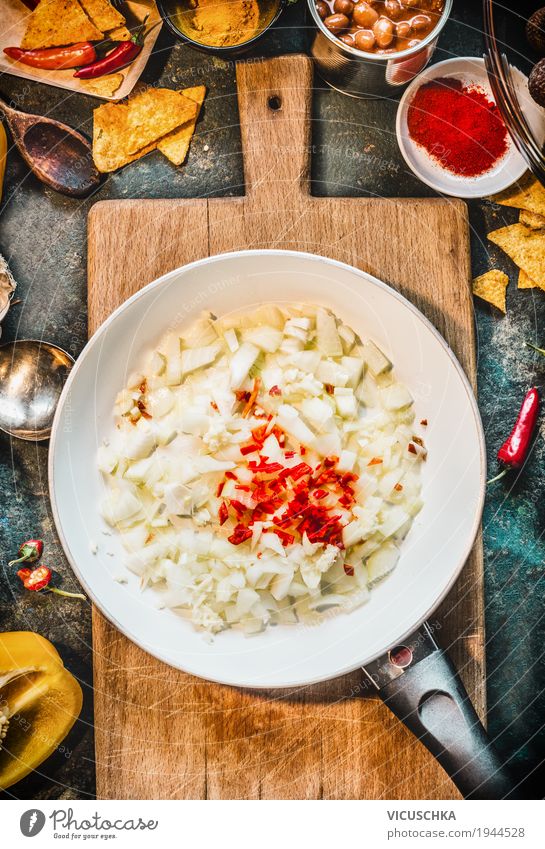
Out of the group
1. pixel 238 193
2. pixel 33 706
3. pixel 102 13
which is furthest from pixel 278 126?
pixel 33 706

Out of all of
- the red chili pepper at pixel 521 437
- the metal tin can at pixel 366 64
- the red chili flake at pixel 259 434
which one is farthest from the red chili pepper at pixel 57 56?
the red chili pepper at pixel 521 437

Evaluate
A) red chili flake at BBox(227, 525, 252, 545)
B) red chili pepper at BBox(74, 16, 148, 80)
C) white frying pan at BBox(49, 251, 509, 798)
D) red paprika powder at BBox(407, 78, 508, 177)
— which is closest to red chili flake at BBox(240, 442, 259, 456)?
red chili flake at BBox(227, 525, 252, 545)

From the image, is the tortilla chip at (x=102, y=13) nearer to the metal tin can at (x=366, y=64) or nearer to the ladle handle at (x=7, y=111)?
the ladle handle at (x=7, y=111)

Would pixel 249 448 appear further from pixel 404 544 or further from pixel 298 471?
pixel 404 544

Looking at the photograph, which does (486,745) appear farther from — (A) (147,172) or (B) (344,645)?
(A) (147,172)

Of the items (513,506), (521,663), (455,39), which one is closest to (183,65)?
(455,39)
